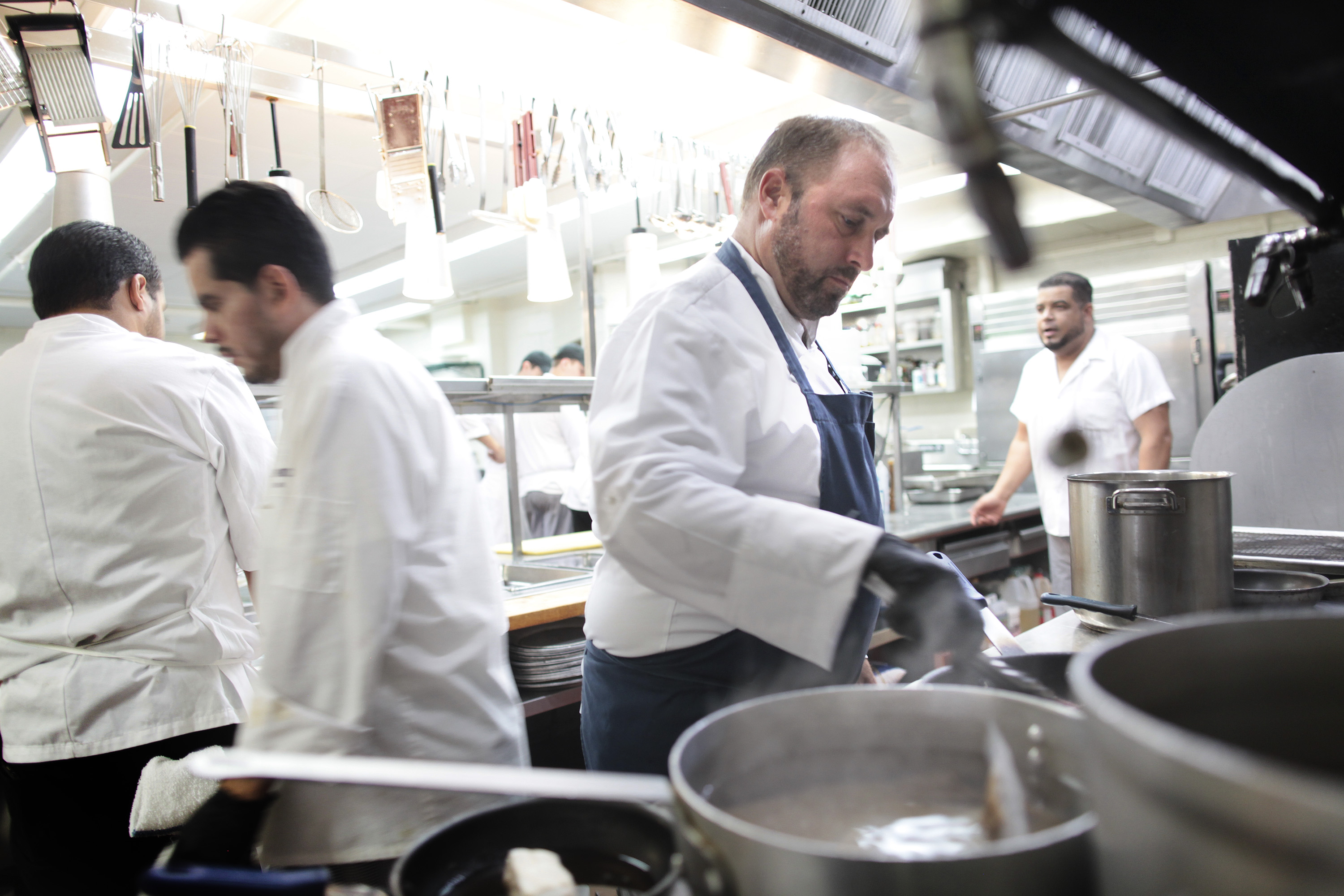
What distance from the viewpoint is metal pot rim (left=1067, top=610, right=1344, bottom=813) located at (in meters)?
0.27

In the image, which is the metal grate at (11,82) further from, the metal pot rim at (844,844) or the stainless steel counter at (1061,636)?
the stainless steel counter at (1061,636)

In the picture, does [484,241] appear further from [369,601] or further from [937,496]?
[369,601]

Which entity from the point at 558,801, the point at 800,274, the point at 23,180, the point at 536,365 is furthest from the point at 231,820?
the point at 23,180

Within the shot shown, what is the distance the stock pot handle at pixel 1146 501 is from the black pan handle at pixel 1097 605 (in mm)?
163

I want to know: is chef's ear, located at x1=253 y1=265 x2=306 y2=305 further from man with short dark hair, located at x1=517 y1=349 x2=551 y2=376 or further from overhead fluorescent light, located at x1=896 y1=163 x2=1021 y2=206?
overhead fluorescent light, located at x1=896 y1=163 x2=1021 y2=206

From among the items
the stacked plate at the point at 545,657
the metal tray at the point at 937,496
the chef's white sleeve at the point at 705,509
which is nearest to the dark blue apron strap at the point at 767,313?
the chef's white sleeve at the point at 705,509

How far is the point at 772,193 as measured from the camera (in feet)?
4.50

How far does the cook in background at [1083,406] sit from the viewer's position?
3.39 metres

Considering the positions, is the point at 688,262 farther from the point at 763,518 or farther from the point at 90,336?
the point at 763,518

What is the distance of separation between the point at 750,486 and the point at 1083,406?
282cm

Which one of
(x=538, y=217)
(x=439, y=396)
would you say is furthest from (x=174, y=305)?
(x=439, y=396)

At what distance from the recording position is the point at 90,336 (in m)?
1.66

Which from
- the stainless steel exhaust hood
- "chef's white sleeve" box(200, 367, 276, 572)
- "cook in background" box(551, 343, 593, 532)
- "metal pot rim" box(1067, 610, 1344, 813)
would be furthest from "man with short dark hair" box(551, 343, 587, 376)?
"metal pot rim" box(1067, 610, 1344, 813)

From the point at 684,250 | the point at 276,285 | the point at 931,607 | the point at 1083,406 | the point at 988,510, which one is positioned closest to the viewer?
the point at 931,607
